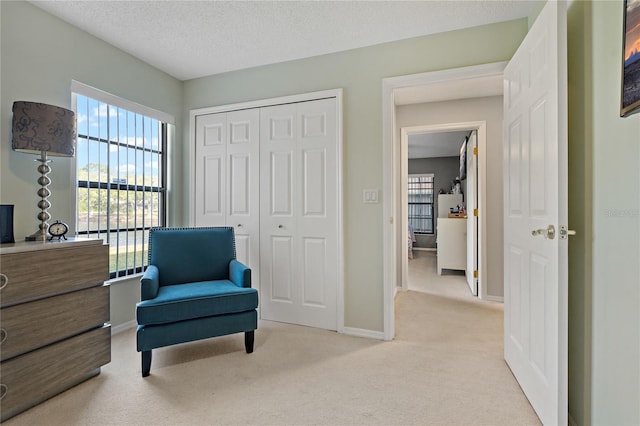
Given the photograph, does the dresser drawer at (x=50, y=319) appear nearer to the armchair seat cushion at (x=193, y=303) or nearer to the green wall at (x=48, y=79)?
the armchair seat cushion at (x=193, y=303)

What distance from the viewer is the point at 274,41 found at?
257cm

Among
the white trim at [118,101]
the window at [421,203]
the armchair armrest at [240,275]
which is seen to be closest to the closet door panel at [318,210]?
the armchair armrest at [240,275]

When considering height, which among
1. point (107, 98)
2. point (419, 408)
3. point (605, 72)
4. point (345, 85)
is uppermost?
point (345, 85)

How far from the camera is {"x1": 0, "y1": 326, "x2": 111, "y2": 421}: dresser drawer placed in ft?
4.96

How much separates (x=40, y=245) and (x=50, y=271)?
156 mm

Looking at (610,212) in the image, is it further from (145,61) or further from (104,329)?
(145,61)

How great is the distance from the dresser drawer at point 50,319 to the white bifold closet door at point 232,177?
131cm

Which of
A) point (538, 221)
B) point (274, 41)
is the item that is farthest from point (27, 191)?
point (538, 221)

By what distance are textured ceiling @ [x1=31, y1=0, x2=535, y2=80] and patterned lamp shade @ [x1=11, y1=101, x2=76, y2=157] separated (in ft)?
2.79


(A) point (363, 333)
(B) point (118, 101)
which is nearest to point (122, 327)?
(B) point (118, 101)

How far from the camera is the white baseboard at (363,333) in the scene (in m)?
2.57

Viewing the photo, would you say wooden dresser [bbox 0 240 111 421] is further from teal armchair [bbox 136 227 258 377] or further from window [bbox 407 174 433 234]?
Answer: window [bbox 407 174 433 234]

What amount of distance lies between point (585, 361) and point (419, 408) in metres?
0.81

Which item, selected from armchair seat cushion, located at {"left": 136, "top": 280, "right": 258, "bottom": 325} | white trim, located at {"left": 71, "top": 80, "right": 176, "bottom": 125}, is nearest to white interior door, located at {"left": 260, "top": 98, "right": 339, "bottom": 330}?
armchair seat cushion, located at {"left": 136, "top": 280, "right": 258, "bottom": 325}
